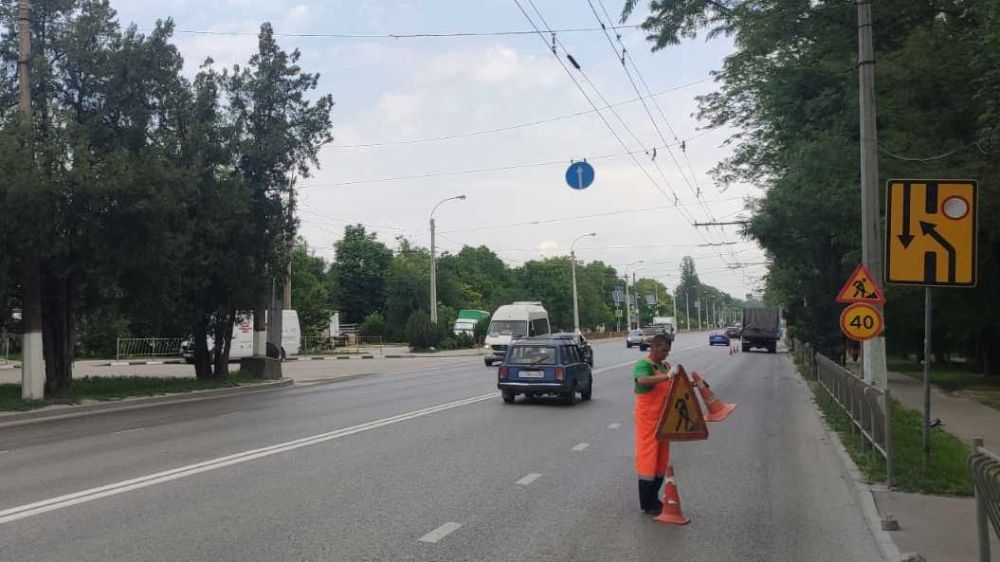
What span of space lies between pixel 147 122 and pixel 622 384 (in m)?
14.3

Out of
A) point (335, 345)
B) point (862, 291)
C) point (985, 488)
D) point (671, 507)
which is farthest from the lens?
point (335, 345)

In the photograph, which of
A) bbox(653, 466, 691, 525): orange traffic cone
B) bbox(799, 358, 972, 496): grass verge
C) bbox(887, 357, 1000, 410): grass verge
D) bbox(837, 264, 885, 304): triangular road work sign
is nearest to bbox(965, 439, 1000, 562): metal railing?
bbox(799, 358, 972, 496): grass verge

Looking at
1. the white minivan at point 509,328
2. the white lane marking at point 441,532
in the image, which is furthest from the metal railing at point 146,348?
the white lane marking at point 441,532

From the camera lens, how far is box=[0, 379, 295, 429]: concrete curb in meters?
15.5

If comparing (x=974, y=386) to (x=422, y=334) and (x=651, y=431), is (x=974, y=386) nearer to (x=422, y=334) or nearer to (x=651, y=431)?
(x=651, y=431)

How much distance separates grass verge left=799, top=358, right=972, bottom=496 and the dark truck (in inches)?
1555

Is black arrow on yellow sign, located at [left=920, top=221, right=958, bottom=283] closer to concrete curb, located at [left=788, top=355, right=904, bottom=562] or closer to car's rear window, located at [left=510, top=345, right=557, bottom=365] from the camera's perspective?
concrete curb, located at [left=788, top=355, right=904, bottom=562]

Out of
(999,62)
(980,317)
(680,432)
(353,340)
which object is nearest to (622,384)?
(980,317)

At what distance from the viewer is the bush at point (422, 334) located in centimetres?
5159

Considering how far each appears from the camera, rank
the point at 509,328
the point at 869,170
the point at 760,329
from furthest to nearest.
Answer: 1. the point at 760,329
2. the point at 509,328
3. the point at 869,170

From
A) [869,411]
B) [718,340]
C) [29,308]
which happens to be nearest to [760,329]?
[718,340]

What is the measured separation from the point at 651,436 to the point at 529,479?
2.08 m

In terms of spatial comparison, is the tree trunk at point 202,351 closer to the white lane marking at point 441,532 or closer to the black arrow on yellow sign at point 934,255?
the white lane marking at point 441,532

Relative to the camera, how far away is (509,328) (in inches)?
1419
